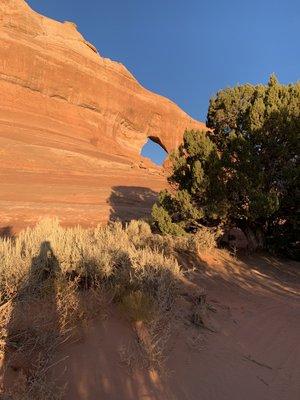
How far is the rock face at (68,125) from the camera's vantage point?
21.8 metres

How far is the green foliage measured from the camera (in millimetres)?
11656

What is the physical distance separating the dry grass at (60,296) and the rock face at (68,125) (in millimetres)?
10097

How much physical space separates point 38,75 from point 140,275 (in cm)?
3894

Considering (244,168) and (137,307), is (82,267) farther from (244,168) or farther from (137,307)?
(244,168)

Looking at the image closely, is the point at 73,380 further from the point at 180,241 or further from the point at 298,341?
the point at 180,241

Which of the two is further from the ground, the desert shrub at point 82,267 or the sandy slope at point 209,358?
the desert shrub at point 82,267

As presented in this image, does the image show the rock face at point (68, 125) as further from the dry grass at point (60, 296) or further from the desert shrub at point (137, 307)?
the desert shrub at point (137, 307)

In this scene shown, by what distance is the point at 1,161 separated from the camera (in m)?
27.1

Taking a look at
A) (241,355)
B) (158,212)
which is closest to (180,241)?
(158,212)

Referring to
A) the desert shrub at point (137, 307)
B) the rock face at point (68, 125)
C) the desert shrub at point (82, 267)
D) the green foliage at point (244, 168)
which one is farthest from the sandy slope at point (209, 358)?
the rock face at point (68, 125)

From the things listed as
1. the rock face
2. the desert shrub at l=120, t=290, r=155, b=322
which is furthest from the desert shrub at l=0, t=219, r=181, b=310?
the rock face

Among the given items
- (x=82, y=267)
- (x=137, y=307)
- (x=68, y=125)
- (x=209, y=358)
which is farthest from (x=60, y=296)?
(x=68, y=125)

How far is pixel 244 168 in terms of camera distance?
11.8 metres

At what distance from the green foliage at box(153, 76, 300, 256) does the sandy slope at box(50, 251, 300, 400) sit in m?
4.16
